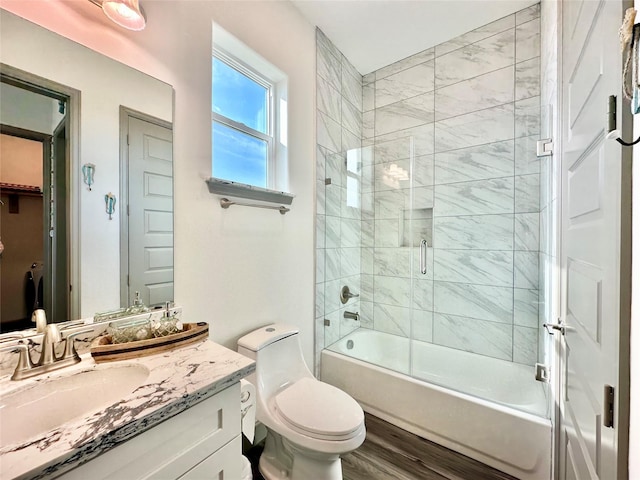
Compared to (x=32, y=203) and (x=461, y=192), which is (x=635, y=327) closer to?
(x=32, y=203)

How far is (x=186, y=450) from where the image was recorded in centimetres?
74

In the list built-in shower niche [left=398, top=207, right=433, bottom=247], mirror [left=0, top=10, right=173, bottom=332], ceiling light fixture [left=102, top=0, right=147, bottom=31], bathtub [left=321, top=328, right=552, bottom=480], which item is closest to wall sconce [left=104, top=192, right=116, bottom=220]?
mirror [left=0, top=10, right=173, bottom=332]

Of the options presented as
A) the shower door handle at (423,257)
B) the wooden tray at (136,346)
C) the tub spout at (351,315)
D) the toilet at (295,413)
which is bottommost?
the toilet at (295,413)

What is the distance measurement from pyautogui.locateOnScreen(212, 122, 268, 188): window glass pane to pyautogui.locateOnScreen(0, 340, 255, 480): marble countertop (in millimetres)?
1057

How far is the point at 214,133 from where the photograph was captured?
5.32ft

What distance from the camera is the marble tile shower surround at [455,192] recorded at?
80.0 inches

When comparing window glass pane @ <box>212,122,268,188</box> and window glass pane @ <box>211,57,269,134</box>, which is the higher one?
window glass pane @ <box>211,57,269,134</box>

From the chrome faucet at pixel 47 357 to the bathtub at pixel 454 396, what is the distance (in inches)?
65.1

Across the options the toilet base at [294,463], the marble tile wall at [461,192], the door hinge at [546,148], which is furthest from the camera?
the marble tile wall at [461,192]

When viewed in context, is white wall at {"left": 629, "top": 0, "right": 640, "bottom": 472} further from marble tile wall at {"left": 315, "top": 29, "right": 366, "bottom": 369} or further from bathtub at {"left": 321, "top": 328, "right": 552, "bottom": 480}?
marble tile wall at {"left": 315, "top": 29, "right": 366, "bottom": 369}

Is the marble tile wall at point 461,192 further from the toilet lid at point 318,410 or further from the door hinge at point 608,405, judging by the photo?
the door hinge at point 608,405

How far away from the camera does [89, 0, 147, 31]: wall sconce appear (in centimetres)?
102

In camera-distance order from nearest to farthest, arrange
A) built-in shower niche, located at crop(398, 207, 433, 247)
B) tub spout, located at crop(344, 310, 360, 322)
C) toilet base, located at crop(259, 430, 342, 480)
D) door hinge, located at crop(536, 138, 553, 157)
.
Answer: toilet base, located at crop(259, 430, 342, 480), door hinge, located at crop(536, 138, 553, 157), built-in shower niche, located at crop(398, 207, 433, 247), tub spout, located at crop(344, 310, 360, 322)

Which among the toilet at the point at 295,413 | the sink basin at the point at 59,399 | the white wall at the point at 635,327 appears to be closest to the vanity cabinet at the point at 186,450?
the sink basin at the point at 59,399
